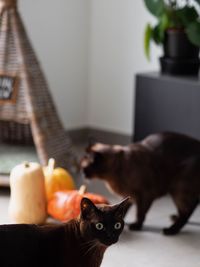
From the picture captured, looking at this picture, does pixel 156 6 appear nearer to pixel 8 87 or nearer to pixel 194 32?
pixel 194 32

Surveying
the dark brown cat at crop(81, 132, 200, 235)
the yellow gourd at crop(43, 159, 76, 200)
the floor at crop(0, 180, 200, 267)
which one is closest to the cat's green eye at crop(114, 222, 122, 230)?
the floor at crop(0, 180, 200, 267)

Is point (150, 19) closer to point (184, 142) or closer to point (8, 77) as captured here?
point (8, 77)

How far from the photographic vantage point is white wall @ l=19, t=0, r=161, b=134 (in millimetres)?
3273

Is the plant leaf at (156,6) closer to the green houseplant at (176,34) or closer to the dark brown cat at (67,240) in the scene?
the green houseplant at (176,34)

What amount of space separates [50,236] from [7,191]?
1103 millimetres

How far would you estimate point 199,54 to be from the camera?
2.75m

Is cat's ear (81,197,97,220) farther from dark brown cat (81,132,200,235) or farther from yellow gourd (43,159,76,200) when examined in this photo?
yellow gourd (43,159,76,200)

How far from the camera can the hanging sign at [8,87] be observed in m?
2.60

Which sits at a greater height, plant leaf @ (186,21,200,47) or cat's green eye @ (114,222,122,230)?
plant leaf @ (186,21,200,47)

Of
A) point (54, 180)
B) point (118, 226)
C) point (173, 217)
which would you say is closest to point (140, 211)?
Answer: point (173, 217)

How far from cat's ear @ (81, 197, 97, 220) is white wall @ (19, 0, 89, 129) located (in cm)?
186

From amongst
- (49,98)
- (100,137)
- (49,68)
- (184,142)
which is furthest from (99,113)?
(184,142)

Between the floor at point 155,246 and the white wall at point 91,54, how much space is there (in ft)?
3.67

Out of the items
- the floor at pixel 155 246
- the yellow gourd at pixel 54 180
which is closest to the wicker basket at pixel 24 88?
the yellow gourd at pixel 54 180
